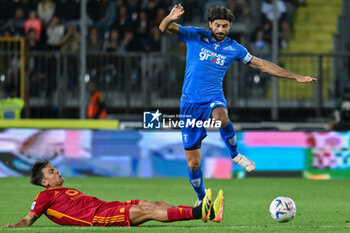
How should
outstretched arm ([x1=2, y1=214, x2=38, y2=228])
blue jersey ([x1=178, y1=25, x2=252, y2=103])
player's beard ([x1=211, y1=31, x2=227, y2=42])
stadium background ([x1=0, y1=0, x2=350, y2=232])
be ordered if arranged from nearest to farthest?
outstretched arm ([x1=2, y1=214, x2=38, y2=228]) → player's beard ([x1=211, y1=31, x2=227, y2=42]) → blue jersey ([x1=178, y1=25, x2=252, y2=103]) → stadium background ([x1=0, y1=0, x2=350, y2=232])

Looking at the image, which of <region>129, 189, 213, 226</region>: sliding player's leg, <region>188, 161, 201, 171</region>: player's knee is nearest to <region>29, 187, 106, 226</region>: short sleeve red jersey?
<region>129, 189, 213, 226</region>: sliding player's leg

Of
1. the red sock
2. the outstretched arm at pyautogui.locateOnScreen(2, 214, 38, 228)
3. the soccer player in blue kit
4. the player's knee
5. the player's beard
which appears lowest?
the outstretched arm at pyautogui.locateOnScreen(2, 214, 38, 228)

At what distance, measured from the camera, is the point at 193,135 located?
10.3 m

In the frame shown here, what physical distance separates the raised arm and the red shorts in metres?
2.29

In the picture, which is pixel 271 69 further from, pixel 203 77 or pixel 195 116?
pixel 195 116

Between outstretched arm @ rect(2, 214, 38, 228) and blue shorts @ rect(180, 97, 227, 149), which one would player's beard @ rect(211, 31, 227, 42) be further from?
outstretched arm @ rect(2, 214, 38, 228)

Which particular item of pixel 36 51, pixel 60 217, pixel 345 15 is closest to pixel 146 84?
pixel 36 51

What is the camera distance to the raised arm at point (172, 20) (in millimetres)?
9742

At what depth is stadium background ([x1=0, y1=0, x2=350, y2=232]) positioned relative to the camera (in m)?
16.3

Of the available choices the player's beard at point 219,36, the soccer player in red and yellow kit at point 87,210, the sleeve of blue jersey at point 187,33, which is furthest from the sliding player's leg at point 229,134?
the soccer player in red and yellow kit at point 87,210

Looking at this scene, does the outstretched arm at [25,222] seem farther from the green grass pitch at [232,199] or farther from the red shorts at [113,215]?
the red shorts at [113,215]

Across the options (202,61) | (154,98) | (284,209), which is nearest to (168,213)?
(284,209)

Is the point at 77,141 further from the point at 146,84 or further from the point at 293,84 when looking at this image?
the point at 293,84

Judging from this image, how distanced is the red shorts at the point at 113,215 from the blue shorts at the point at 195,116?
1669 millimetres
